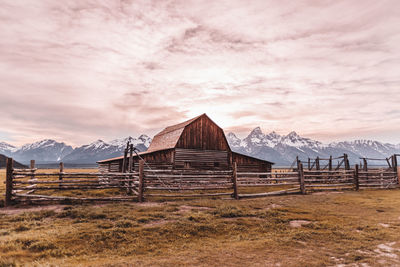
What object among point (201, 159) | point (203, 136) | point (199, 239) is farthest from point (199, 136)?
point (199, 239)

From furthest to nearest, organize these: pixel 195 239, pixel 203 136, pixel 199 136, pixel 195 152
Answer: pixel 203 136, pixel 199 136, pixel 195 152, pixel 195 239

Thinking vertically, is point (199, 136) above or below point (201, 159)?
above

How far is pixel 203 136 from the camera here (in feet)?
89.5

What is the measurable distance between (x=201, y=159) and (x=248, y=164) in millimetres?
6891

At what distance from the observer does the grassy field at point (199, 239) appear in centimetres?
473

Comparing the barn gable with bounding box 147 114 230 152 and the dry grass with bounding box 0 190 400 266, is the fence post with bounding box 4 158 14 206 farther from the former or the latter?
the barn gable with bounding box 147 114 230 152

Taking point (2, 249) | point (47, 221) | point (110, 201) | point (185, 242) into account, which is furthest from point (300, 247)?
point (110, 201)

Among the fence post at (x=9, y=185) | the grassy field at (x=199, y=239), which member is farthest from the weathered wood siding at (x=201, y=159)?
the grassy field at (x=199, y=239)

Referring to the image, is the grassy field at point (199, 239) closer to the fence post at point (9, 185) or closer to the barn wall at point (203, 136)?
the fence post at point (9, 185)

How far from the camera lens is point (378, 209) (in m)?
10.2

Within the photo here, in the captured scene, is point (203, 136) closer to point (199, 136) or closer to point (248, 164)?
point (199, 136)

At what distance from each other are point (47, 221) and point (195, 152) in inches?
749

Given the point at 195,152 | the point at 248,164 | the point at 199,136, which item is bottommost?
the point at 248,164

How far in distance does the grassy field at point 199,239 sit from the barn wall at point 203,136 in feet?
56.5
